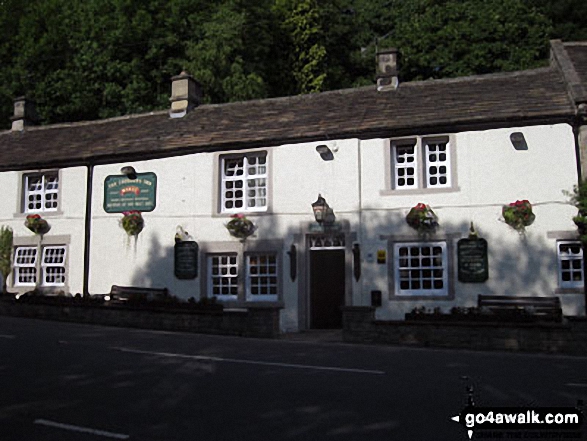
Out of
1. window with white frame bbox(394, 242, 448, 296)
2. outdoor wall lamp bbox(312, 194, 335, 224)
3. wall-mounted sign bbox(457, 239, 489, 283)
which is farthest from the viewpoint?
outdoor wall lamp bbox(312, 194, 335, 224)

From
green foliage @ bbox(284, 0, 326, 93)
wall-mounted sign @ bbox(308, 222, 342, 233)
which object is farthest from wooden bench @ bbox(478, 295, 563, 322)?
green foliage @ bbox(284, 0, 326, 93)

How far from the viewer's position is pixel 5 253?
19359 mm

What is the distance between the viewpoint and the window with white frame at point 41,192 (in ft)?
64.7

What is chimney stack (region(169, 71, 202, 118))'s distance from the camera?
2020cm

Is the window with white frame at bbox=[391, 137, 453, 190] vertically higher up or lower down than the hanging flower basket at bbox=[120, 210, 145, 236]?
higher up

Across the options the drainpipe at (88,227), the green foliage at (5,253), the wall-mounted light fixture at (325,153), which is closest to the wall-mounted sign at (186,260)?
the drainpipe at (88,227)

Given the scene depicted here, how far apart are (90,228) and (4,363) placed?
9925 mm

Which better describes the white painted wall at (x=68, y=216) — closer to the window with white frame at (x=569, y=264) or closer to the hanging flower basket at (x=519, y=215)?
the hanging flower basket at (x=519, y=215)

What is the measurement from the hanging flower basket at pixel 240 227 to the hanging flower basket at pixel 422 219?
4547 mm

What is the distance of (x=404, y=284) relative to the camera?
15.6 meters

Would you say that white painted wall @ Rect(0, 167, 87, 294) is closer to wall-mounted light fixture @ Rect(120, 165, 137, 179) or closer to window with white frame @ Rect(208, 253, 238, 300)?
wall-mounted light fixture @ Rect(120, 165, 137, 179)

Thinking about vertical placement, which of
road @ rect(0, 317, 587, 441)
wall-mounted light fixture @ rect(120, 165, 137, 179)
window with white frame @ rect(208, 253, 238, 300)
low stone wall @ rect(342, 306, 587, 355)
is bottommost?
road @ rect(0, 317, 587, 441)

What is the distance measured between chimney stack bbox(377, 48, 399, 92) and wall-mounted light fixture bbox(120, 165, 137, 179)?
8238 mm

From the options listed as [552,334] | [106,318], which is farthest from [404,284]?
[106,318]
